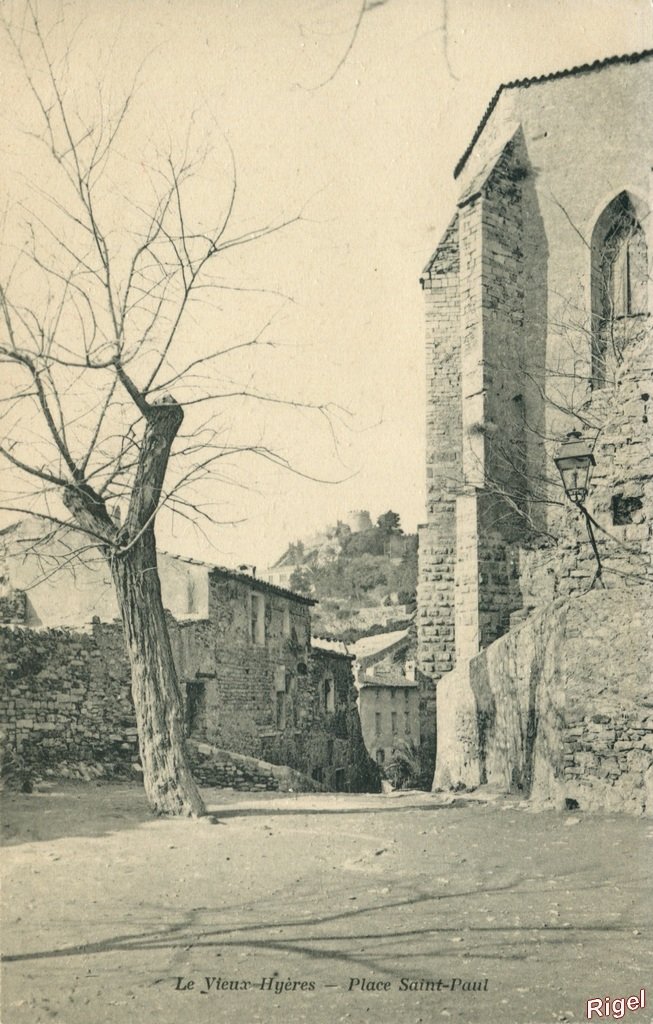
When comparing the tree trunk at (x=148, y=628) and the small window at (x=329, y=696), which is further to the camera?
the small window at (x=329, y=696)

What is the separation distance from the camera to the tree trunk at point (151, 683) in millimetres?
9570

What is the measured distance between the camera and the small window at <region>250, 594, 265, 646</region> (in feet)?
76.7

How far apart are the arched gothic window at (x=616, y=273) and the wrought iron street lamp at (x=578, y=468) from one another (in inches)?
289

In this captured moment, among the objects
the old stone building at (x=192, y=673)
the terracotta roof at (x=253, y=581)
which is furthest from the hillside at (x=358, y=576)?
the terracotta roof at (x=253, y=581)

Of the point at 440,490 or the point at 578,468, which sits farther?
the point at 440,490

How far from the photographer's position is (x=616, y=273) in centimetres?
1686

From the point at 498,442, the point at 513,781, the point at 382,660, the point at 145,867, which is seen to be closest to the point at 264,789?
the point at 513,781

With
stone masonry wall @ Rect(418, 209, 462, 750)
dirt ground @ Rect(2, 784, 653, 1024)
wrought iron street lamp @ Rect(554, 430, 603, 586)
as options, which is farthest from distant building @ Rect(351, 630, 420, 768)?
dirt ground @ Rect(2, 784, 653, 1024)

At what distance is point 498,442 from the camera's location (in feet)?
53.9

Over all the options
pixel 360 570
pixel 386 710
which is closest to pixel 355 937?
pixel 386 710

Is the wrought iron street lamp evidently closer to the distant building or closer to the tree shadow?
the tree shadow

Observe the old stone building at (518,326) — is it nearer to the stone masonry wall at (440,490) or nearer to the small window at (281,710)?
the stone masonry wall at (440,490)

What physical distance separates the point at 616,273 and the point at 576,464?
29.4 ft
